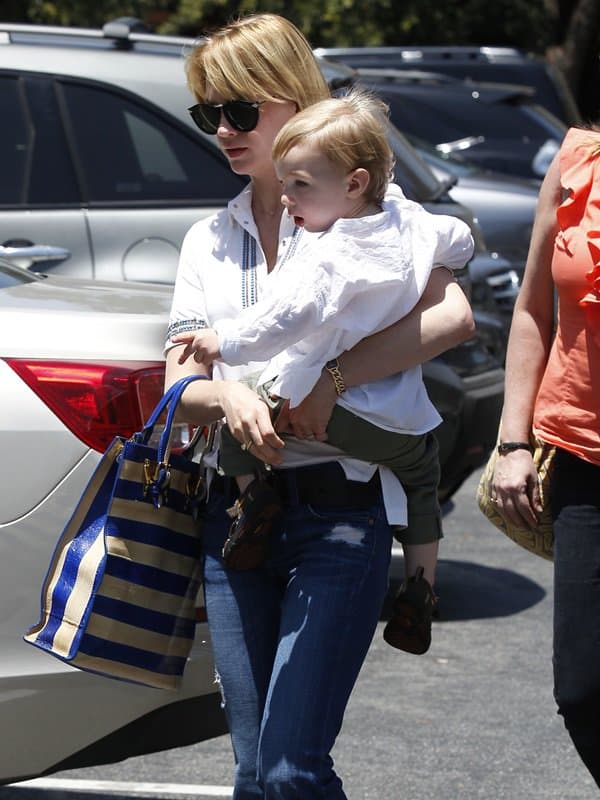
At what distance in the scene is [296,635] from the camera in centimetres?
268

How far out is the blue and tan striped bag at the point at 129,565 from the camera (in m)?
2.78

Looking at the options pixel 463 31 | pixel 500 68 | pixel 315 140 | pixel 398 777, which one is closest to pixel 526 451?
pixel 315 140

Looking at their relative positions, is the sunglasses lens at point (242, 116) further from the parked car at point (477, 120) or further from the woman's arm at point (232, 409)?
the parked car at point (477, 120)

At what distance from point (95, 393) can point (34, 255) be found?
5.74 ft

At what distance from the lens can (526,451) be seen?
10.2 ft

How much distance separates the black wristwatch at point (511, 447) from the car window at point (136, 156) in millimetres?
2624

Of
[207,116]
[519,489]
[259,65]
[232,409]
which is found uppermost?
[259,65]

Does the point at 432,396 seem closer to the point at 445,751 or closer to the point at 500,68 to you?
the point at 445,751

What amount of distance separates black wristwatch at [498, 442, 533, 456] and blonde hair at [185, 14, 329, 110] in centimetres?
78

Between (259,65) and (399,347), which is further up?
(259,65)

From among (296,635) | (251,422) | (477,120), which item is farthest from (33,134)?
(477,120)

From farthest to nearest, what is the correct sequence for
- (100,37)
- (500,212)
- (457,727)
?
(500,212), (100,37), (457,727)

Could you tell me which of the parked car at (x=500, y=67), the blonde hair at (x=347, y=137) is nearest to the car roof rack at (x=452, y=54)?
the parked car at (x=500, y=67)

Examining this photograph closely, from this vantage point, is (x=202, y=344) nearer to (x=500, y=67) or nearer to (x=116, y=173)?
(x=116, y=173)
